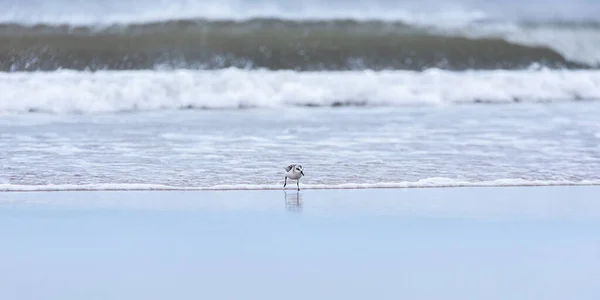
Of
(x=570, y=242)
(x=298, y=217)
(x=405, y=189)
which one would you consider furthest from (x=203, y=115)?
(x=570, y=242)

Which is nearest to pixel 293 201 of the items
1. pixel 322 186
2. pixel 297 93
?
pixel 322 186

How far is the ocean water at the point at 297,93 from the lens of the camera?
5395 mm

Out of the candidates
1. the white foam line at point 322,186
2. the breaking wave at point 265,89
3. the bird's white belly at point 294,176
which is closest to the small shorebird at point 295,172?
the bird's white belly at point 294,176

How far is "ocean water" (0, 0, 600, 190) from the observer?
5.39 m

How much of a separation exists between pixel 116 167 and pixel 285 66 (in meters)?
6.47

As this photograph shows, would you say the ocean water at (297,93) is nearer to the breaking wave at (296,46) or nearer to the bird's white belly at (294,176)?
the breaking wave at (296,46)

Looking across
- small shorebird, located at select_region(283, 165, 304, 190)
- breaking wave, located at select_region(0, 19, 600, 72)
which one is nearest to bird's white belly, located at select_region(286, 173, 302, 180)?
small shorebird, located at select_region(283, 165, 304, 190)

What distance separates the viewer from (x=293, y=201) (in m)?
4.36

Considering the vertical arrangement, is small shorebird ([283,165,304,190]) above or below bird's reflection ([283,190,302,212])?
above

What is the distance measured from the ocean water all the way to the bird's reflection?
280mm

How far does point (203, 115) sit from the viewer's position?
8.69 metres

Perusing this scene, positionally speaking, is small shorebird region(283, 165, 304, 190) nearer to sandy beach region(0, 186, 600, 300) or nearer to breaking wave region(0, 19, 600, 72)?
sandy beach region(0, 186, 600, 300)

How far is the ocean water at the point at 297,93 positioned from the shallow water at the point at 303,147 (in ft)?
0.07

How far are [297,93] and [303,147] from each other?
3781 mm
